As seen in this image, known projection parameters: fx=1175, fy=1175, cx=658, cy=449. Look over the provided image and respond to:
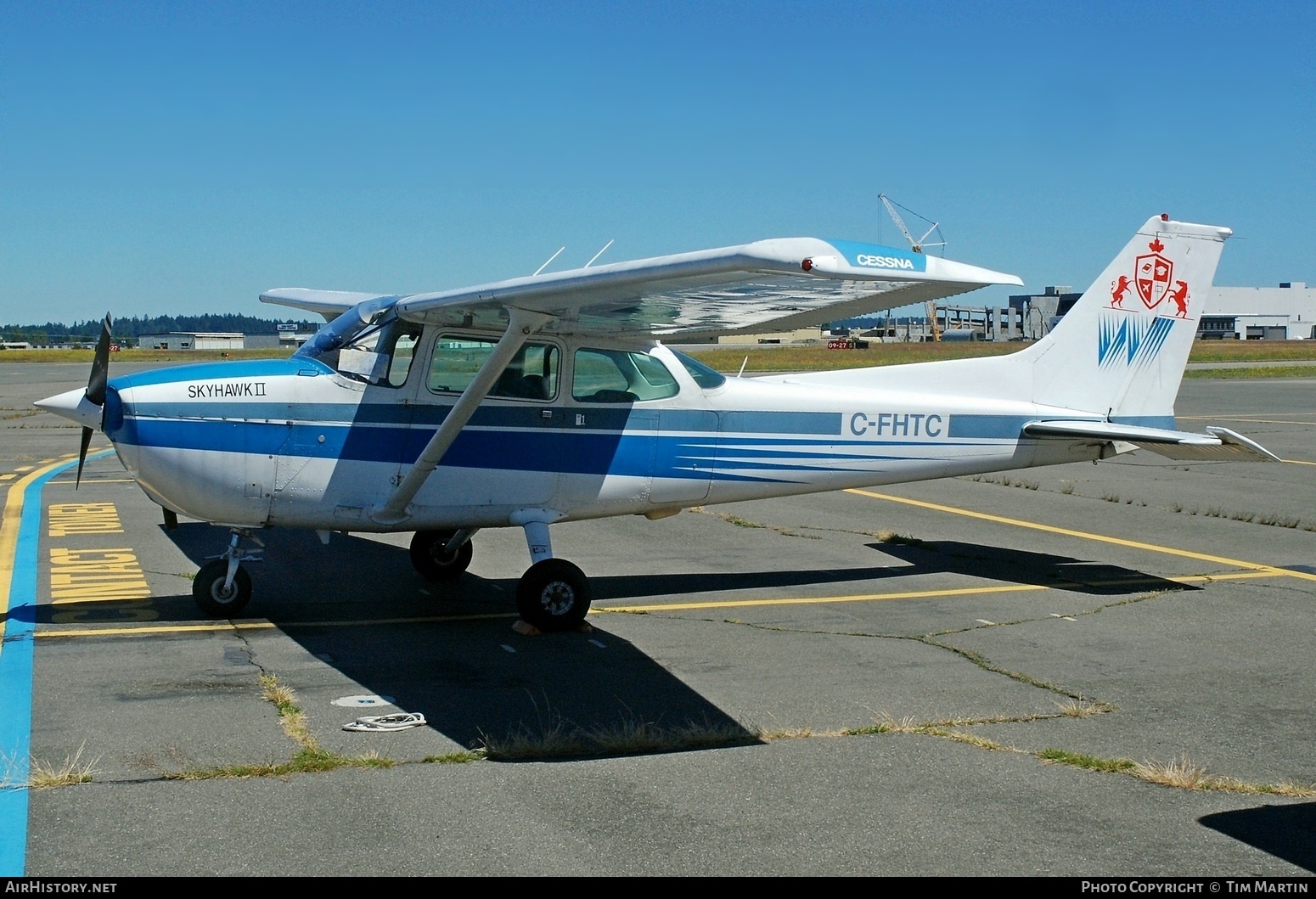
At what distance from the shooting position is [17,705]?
237 inches

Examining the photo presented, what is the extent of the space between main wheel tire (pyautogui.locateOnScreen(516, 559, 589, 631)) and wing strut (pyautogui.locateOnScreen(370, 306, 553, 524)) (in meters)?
1.00

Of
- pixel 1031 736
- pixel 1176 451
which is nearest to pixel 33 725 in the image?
pixel 1031 736

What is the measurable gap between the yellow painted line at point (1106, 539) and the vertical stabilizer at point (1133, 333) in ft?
4.82

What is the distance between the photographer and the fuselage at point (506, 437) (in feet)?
25.7

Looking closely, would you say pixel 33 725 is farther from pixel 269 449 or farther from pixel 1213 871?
pixel 1213 871

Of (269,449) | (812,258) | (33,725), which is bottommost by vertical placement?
(33,725)

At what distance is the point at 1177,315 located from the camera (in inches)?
415

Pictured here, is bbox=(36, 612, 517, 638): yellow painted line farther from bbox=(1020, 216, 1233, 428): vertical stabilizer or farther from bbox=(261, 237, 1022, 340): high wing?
bbox=(1020, 216, 1233, 428): vertical stabilizer

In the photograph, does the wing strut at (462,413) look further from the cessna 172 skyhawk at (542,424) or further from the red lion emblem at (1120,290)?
the red lion emblem at (1120,290)

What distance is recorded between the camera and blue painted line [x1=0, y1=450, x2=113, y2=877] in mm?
4301

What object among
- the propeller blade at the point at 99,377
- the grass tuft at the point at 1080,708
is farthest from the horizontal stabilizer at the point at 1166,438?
the propeller blade at the point at 99,377

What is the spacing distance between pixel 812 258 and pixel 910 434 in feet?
16.3

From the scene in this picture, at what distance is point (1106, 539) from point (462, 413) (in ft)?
24.1

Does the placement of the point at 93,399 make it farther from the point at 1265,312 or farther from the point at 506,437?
the point at 1265,312
